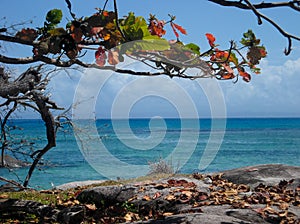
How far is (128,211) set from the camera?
639cm

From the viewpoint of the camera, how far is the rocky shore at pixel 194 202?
511 centimetres

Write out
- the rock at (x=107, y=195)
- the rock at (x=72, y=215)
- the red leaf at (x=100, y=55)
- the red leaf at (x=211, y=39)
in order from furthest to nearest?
the rock at (x=107, y=195) < the rock at (x=72, y=215) < the red leaf at (x=211, y=39) < the red leaf at (x=100, y=55)

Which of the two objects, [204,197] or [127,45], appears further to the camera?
[204,197]

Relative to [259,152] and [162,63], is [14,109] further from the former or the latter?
[259,152]

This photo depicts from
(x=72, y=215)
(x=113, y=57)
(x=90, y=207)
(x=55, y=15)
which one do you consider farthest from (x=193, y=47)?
(x=90, y=207)

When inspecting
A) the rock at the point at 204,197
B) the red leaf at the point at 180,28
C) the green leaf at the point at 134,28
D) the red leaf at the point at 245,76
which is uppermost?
the red leaf at the point at 180,28

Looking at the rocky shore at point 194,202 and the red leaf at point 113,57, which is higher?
the red leaf at point 113,57

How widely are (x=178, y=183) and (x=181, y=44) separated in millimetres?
3511

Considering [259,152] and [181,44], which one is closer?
[181,44]

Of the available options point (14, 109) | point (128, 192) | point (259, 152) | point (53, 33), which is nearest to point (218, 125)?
point (53, 33)

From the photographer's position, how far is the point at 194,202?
5.98m

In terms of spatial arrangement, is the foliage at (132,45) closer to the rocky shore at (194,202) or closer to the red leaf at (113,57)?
the red leaf at (113,57)

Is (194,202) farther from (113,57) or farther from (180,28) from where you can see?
(113,57)

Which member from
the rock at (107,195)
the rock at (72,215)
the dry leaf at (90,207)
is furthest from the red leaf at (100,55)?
the rock at (107,195)
